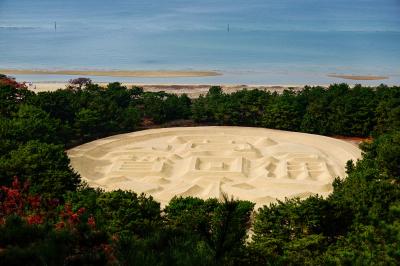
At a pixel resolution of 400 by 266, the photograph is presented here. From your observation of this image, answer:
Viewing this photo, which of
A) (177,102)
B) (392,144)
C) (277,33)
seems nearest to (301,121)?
(177,102)

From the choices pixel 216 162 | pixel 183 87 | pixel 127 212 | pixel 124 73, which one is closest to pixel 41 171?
pixel 127 212

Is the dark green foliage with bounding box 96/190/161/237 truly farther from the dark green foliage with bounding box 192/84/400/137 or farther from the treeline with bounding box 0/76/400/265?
the dark green foliage with bounding box 192/84/400/137

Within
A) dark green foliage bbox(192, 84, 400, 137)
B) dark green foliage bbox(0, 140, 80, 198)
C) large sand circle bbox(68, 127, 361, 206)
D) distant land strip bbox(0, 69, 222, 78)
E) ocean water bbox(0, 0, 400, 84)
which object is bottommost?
large sand circle bbox(68, 127, 361, 206)

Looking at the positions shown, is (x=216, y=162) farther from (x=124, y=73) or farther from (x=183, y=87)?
(x=124, y=73)

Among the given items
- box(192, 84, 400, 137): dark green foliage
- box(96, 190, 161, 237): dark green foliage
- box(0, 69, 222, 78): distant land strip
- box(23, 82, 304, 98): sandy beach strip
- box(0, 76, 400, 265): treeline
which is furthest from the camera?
box(0, 69, 222, 78): distant land strip

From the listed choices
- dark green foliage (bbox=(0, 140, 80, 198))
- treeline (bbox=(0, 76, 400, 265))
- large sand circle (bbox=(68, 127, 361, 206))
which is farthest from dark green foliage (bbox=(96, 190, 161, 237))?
large sand circle (bbox=(68, 127, 361, 206))

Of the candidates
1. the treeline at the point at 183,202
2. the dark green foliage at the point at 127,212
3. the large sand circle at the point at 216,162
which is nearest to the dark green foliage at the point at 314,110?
the treeline at the point at 183,202
